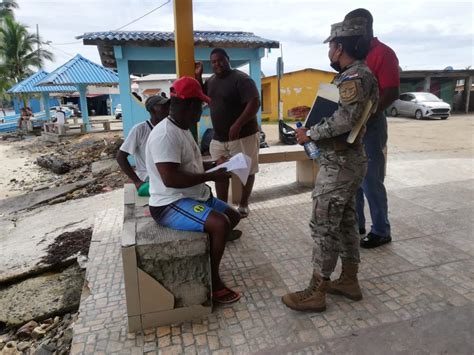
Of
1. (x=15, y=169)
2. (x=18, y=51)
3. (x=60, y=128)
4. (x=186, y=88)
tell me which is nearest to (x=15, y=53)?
(x=18, y=51)

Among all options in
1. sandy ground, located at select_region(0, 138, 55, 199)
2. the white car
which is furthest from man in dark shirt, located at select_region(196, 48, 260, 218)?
the white car

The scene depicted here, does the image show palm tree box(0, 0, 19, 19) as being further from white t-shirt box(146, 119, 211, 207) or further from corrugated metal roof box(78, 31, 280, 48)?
white t-shirt box(146, 119, 211, 207)

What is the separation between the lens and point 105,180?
28.4 ft

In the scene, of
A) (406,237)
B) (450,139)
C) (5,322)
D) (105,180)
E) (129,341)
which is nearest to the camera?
(129,341)

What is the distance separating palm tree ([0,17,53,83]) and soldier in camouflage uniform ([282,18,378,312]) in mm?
31326

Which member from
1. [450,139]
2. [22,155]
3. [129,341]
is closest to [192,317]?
[129,341]

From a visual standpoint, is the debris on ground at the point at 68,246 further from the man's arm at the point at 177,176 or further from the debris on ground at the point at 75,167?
the debris on ground at the point at 75,167

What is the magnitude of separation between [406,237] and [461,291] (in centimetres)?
102

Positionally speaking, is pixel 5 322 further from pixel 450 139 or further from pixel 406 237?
pixel 450 139

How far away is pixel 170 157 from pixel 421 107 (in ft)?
70.5

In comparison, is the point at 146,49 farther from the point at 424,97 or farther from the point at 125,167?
the point at 424,97

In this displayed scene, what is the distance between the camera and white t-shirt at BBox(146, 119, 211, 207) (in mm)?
2328

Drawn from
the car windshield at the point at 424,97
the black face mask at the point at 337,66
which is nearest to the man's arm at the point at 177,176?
the black face mask at the point at 337,66

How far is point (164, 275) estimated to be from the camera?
7.77ft
